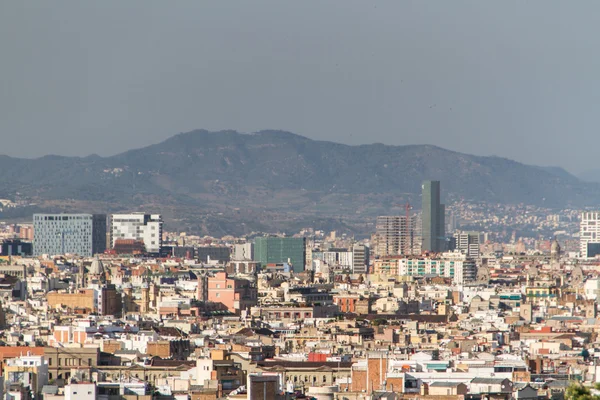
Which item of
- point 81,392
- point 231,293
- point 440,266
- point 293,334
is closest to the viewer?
point 81,392

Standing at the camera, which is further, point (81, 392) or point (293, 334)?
point (293, 334)

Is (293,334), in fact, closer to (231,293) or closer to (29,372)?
(231,293)

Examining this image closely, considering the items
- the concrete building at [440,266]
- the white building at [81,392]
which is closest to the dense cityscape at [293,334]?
the white building at [81,392]

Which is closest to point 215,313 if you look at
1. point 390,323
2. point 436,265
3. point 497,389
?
point 390,323

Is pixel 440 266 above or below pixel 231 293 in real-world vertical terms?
below

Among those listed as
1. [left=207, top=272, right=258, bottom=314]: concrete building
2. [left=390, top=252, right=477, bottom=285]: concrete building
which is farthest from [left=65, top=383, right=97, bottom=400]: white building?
[left=390, top=252, right=477, bottom=285]: concrete building

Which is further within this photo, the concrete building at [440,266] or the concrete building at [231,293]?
the concrete building at [440,266]

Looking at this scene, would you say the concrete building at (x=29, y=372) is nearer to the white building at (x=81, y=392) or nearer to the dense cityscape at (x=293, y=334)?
the dense cityscape at (x=293, y=334)

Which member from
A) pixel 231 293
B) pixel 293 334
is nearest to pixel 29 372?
pixel 293 334

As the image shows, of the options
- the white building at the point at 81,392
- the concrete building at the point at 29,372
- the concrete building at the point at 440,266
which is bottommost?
the concrete building at the point at 440,266

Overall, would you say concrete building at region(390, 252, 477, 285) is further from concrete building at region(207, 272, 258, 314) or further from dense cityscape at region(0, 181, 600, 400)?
concrete building at region(207, 272, 258, 314)

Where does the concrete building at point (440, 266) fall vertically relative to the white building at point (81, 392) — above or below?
below
